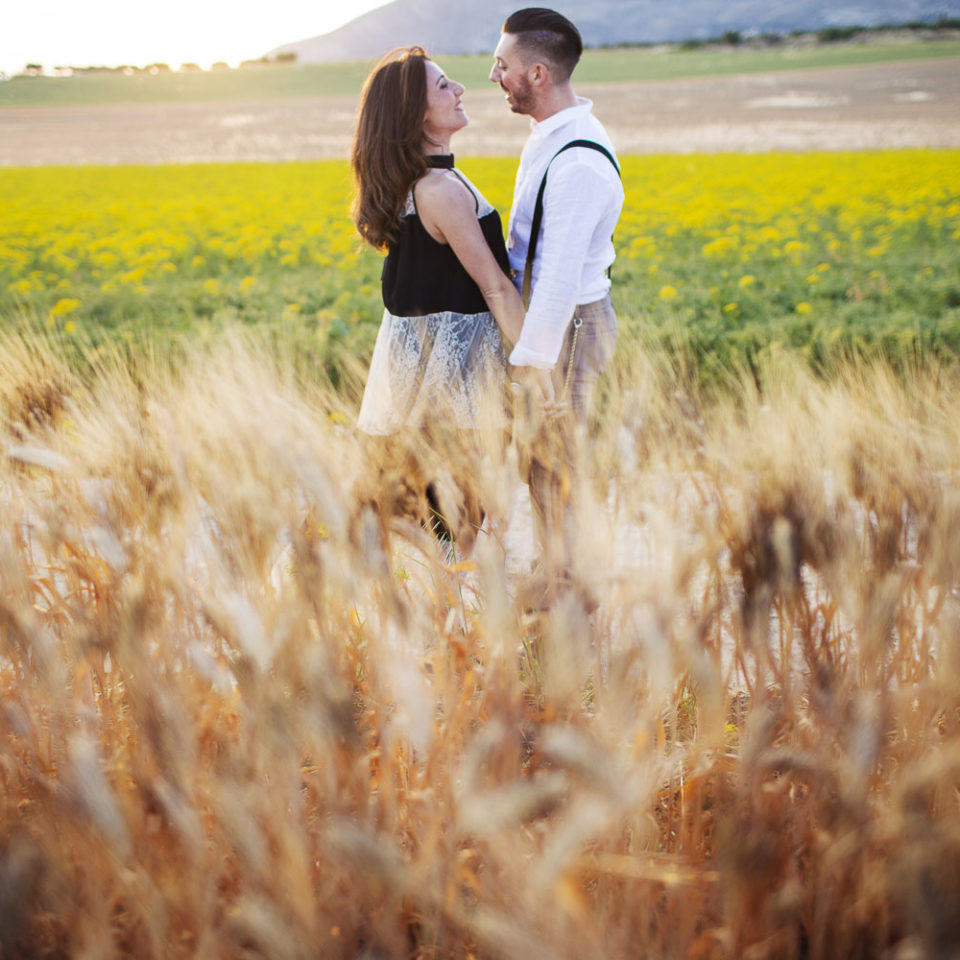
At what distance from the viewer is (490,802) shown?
2.93 feet

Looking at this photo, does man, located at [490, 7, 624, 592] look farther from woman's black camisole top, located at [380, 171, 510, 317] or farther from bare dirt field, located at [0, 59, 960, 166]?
bare dirt field, located at [0, 59, 960, 166]

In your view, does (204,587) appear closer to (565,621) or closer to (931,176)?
(565,621)

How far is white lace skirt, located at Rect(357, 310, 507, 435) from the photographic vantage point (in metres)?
2.38

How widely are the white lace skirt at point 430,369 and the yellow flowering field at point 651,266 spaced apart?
0.30m

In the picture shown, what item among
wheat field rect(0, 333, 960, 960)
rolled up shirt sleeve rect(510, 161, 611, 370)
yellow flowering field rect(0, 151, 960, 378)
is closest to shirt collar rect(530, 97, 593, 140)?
rolled up shirt sleeve rect(510, 161, 611, 370)

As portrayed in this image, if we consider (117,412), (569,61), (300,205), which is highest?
(300,205)

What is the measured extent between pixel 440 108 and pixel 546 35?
0.34 metres

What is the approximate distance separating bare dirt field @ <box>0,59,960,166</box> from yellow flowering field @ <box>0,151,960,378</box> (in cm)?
1655

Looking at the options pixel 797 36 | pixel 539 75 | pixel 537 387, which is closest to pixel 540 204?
pixel 539 75

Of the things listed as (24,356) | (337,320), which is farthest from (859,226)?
(24,356)

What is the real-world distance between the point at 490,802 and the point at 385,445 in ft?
4.44

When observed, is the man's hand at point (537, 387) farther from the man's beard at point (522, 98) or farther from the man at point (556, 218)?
the man's beard at point (522, 98)

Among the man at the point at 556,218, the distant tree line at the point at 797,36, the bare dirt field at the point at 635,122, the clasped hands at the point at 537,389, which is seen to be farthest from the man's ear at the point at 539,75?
the distant tree line at the point at 797,36

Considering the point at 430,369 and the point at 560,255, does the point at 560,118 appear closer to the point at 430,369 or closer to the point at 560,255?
the point at 560,255
